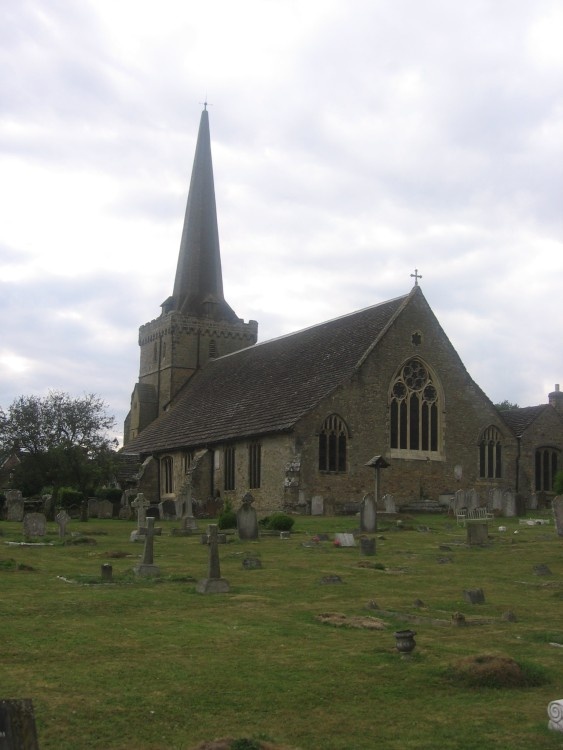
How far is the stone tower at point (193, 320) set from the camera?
198 feet

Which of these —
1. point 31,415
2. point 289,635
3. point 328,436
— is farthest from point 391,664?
point 31,415

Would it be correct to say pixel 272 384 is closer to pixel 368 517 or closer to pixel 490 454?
pixel 490 454

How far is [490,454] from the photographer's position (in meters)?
43.3

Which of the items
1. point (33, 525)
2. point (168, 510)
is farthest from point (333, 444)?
point (33, 525)

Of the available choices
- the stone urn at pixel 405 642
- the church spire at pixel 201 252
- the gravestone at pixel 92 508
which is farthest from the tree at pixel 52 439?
the stone urn at pixel 405 642

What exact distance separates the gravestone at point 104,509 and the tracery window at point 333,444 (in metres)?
11.6

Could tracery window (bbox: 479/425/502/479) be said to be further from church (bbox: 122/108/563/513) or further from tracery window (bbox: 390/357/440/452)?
tracery window (bbox: 390/357/440/452)

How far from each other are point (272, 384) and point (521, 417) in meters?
12.8

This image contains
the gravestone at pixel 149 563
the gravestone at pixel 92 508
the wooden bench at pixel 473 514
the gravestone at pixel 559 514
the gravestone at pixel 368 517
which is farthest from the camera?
the gravestone at pixel 92 508

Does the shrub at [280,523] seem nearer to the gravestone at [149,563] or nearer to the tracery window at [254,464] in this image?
the tracery window at [254,464]

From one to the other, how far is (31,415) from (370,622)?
36902 millimetres

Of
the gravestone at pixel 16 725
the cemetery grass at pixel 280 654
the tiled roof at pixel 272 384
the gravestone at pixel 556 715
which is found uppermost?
the tiled roof at pixel 272 384

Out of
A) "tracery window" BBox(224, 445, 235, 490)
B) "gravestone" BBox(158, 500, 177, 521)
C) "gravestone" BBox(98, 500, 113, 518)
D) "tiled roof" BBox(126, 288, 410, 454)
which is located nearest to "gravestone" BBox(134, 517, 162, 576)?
"tiled roof" BBox(126, 288, 410, 454)

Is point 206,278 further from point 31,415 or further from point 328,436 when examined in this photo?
point 328,436
